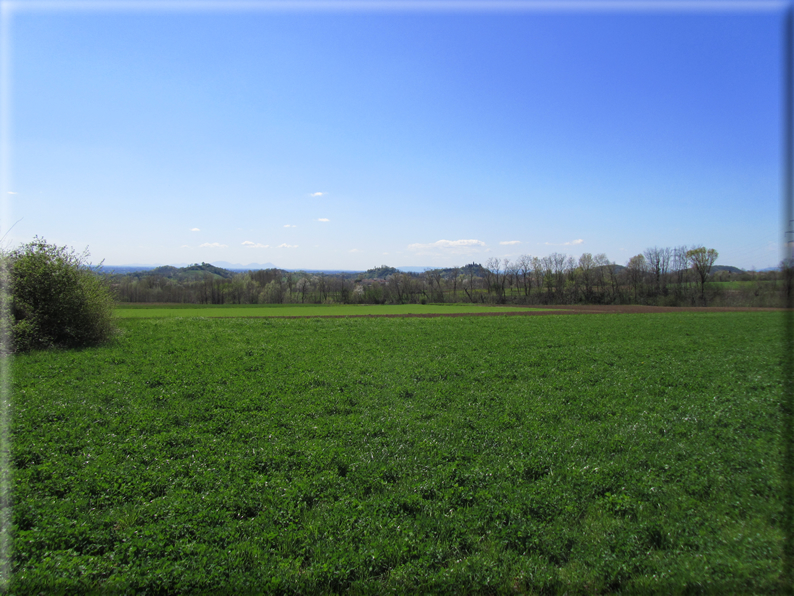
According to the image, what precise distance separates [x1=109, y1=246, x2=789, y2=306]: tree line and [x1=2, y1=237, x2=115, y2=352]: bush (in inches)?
2658

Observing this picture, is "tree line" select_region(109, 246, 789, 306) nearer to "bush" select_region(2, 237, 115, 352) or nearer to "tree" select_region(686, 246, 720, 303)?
"tree" select_region(686, 246, 720, 303)

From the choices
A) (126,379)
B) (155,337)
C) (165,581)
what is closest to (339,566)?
(165,581)

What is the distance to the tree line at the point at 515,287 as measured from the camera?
86.7m

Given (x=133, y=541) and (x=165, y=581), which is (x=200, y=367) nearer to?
(x=133, y=541)

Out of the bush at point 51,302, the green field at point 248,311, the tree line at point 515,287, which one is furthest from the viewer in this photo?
the tree line at point 515,287

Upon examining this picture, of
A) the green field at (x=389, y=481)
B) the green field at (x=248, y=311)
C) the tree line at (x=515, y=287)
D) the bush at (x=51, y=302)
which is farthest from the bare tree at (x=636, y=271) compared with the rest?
the bush at (x=51, y=302)

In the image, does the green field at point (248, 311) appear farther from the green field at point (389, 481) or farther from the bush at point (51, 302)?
the green field at point (389, 481)

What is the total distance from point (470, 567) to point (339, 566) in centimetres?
204

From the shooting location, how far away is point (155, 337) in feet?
74.7

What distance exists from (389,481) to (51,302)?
880 inches

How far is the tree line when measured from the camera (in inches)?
3413

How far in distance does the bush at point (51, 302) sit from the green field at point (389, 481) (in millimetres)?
2933

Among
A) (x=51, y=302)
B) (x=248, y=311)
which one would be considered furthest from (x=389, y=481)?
(x=248, y=311)

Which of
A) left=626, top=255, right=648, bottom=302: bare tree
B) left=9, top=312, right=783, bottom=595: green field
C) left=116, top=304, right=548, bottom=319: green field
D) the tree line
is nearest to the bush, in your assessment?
left=9, top=312, right=783, bottom=595: green field
